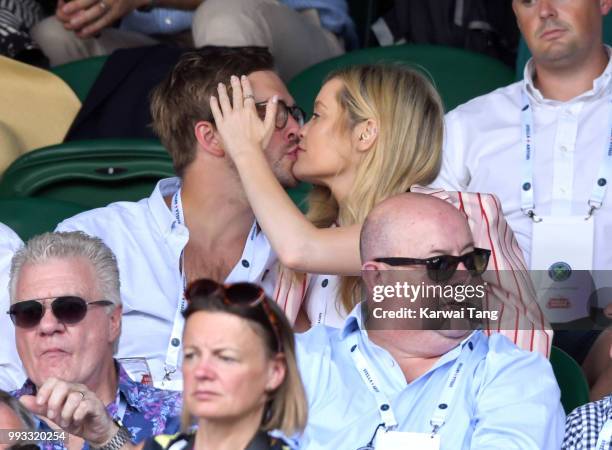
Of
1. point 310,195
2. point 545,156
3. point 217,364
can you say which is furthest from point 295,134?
point 217,364

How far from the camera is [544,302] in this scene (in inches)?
153

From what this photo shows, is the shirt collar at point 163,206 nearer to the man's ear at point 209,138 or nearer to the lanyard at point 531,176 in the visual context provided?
the man's ear at point 209,138

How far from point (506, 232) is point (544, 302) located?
456mm

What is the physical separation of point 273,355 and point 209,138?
5.55 ft

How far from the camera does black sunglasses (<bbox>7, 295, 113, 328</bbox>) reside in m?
3.27

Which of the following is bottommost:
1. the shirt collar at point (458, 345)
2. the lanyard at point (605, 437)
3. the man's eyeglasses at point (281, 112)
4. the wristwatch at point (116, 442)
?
the lanyard at point (605, 437)

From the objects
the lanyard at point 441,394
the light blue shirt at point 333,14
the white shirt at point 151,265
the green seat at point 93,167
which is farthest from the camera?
the light blue shirt at point 333,14

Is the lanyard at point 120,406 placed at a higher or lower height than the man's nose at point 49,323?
lower

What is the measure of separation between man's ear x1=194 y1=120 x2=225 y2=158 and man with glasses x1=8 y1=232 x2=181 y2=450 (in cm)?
72

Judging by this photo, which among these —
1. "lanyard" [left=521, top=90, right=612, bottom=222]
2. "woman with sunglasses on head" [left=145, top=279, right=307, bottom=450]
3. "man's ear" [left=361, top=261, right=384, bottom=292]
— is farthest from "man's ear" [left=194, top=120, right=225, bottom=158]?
"woman with sunglasses on head" [left=145, top=279, right=307, bottom=450]

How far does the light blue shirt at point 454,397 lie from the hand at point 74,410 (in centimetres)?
47

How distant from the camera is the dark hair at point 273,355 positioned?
2.43 meters

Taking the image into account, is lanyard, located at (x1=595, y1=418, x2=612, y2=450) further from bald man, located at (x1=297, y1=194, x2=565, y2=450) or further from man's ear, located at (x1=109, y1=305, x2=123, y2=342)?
man's ear, located at (x1=109, y1=305, x2=123, y2=342)

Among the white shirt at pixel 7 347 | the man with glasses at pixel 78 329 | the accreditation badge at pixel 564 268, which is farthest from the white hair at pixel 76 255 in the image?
the accreditation badge at pixel 564 268
